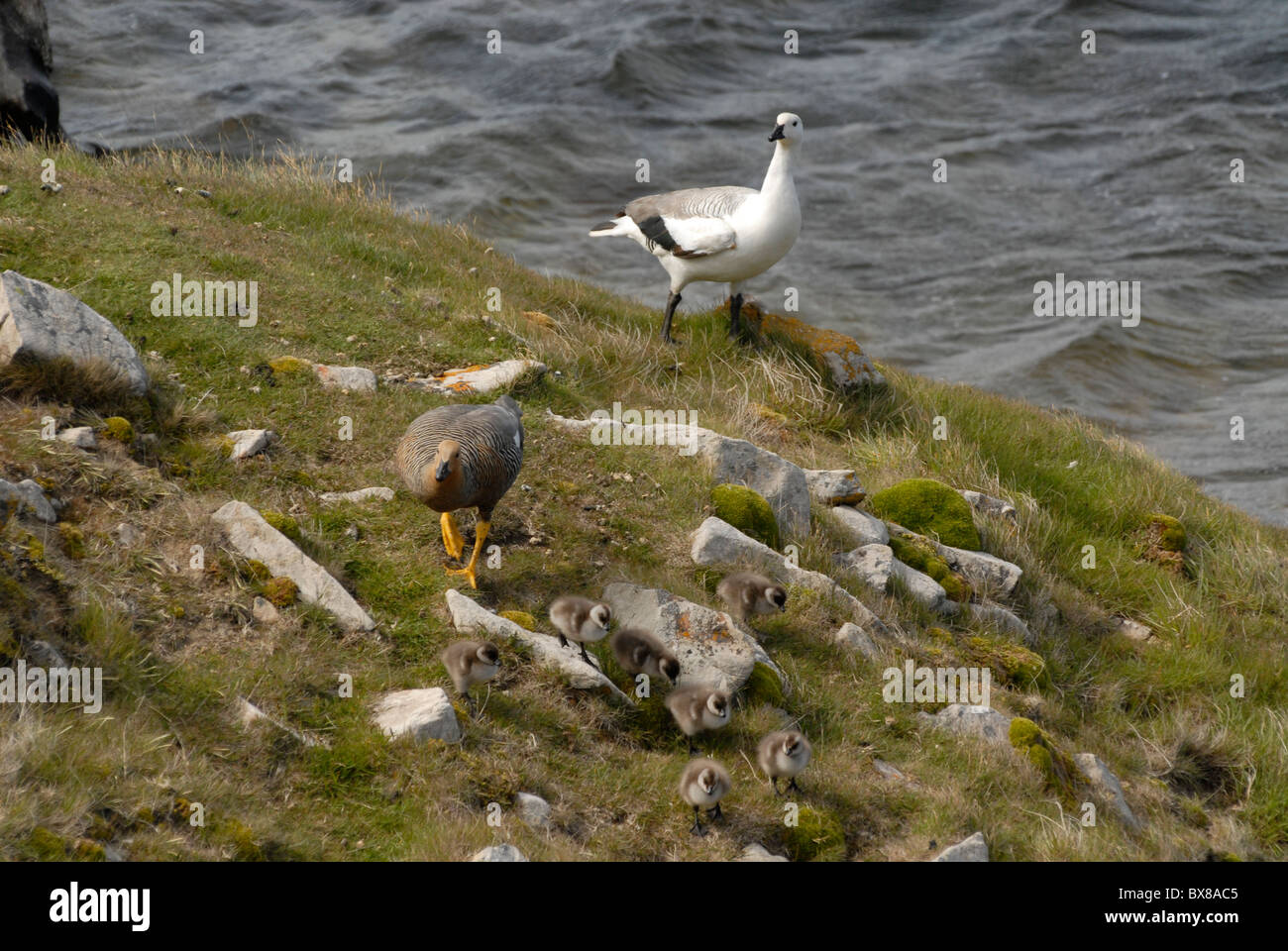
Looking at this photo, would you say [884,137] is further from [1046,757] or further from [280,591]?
[280,591]

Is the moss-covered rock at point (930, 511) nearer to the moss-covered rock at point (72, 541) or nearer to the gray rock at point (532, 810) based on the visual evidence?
the gray rock at point (532, 810)

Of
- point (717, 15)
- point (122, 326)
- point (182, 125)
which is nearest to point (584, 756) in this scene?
point (122, 326)

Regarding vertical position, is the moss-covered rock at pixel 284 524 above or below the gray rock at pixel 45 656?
above

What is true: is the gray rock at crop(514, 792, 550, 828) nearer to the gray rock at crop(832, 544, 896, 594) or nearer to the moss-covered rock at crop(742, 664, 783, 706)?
the moss-covered rock at crop(742, 664, 783, 706)

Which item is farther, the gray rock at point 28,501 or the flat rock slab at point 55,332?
the flat rock slab at point 55,332

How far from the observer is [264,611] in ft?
24.3

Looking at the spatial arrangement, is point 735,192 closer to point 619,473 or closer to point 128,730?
point 619,473

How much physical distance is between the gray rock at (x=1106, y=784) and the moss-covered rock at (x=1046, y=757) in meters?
0.17

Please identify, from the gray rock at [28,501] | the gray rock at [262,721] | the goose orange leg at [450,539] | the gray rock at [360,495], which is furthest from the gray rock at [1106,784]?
the gray rock at [28,501]

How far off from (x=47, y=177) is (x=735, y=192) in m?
7.56

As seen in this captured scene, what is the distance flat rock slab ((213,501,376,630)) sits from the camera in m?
7.57

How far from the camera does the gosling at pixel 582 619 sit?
7.54 m

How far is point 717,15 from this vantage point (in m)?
37.1

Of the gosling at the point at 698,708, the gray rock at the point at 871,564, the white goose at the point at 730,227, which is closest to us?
the gosling at the point at 698,708
